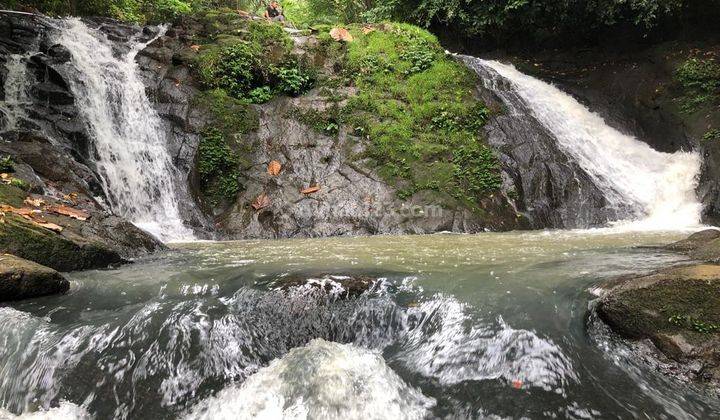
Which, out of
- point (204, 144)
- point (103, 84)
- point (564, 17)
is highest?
point (564, 17)

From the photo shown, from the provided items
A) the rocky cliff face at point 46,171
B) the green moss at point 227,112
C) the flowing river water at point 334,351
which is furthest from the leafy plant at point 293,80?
the flowing river water at point 334,351

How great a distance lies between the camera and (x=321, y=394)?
2936 millimetres

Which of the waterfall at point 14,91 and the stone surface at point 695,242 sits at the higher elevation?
the waterfall at point 14,91

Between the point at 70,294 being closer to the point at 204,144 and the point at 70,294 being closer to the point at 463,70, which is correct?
the point at 204,144

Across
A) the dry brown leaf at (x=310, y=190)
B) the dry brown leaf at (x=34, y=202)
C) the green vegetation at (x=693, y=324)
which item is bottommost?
the green vegetation at (x=693, y=324)

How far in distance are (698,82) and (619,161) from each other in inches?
119

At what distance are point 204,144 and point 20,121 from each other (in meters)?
3.16

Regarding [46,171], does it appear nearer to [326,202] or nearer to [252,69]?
[326,202]

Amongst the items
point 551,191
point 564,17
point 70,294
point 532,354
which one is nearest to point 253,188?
point 70,294

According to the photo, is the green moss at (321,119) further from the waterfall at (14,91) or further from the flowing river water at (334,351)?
the flowing river water at (334,351)

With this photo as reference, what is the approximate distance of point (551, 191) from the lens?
29.6 feet

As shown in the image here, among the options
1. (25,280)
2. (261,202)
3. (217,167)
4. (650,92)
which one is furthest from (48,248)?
(650,92)

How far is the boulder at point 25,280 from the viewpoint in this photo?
12.7 feet

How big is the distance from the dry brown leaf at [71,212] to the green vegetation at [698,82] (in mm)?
12618
